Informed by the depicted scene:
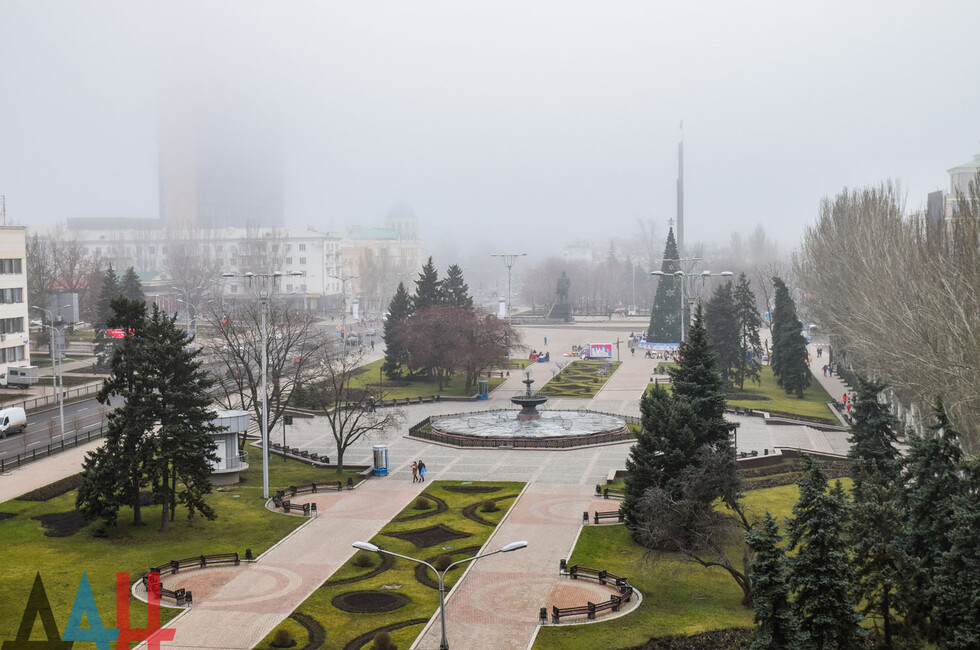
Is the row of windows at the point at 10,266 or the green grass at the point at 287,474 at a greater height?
the row of windows at the point at 10,266

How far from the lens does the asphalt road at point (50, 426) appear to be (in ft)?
184

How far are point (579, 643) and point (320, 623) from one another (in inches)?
308

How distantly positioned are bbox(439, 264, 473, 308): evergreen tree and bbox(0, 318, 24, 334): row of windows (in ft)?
113

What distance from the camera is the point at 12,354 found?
80500 millimetres

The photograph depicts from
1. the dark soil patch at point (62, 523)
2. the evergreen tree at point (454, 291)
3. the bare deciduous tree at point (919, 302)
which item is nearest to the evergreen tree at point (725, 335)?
the bare deciduous tree at point (919, 302)

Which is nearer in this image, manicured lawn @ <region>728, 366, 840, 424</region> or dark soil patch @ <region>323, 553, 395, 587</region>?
dark soil patch @ <region>323, 553, 395, 587</region>

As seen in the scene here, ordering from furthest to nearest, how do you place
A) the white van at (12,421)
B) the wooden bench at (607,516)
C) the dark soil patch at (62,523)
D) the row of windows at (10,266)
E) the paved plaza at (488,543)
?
the row of windows at (10,266) → the white van at (12,421) → the wooden bench at (607,516) → the dark soil patch at (62,523) → the paved plaza at (488,543)

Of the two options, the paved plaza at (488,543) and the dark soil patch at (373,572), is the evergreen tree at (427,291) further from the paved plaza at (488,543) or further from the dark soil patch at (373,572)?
the dark soil patch at (373,572)

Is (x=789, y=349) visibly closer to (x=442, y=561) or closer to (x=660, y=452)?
(x=660, y=452)

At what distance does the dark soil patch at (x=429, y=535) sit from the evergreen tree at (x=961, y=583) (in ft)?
61.9

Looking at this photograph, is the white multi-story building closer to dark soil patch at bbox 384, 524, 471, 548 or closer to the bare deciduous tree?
A: dark soil patch at bbox 384, 524, 471, 548

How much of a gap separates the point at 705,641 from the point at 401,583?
10595 millimetres

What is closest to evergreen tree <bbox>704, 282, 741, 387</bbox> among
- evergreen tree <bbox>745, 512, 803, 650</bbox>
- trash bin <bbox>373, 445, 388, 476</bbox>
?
trash bin <bbox>373, 445, 388, 476</bbox>

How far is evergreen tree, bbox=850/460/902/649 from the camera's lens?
87.6 ft
